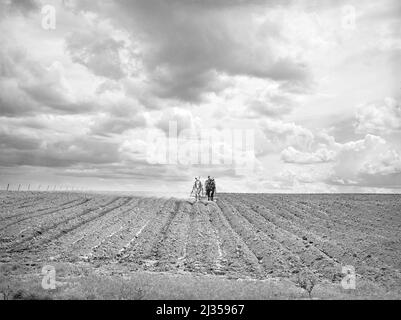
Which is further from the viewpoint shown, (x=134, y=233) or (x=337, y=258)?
(x=134, y=233)

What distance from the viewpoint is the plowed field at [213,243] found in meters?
15.4

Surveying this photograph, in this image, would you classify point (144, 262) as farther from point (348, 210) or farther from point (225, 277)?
point (348, 210)

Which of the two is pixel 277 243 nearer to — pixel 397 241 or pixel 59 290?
pixel 397 241

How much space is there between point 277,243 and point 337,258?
3.53m

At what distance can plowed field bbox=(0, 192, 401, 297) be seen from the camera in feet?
50.5

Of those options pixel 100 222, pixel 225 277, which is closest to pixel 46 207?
pixel 100 222

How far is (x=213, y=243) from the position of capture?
20000mm

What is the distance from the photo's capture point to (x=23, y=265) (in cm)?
1527
